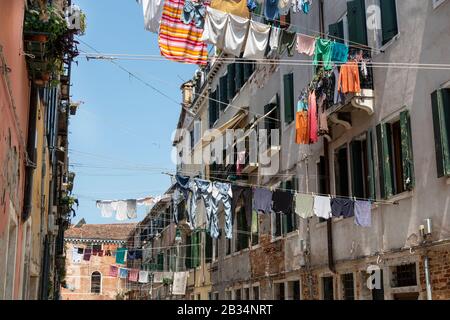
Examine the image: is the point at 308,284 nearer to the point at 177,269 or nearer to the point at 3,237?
the point at 3,237

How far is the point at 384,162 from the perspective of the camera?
12906mm

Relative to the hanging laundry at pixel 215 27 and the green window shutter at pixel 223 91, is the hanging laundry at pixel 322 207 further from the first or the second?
the green window shutter at pixel 223 91

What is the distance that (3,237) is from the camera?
7.94 metres

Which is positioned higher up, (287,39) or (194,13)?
(194,13)

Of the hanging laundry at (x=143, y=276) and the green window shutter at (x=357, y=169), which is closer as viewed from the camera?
the green window shutter at (x=357, y=169)

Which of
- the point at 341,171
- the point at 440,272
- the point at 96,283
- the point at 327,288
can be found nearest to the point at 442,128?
the point at 440,272

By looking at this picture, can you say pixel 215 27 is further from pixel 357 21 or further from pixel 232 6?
pixel 357 21

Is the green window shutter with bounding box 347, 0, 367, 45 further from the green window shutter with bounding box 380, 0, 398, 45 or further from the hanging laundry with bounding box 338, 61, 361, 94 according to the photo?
the hanging laundry with bounding box 338, 61, 361, 94

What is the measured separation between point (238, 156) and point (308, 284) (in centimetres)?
692

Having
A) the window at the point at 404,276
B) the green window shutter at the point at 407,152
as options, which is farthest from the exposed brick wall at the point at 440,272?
the green window shutter at the point at 407,152

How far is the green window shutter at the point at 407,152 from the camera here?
477 inches

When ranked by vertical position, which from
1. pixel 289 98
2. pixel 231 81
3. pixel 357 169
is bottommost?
pixel 357 169

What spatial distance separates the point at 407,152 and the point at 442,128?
3.98 feet

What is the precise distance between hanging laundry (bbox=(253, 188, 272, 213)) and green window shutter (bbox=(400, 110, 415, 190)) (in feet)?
9.41
